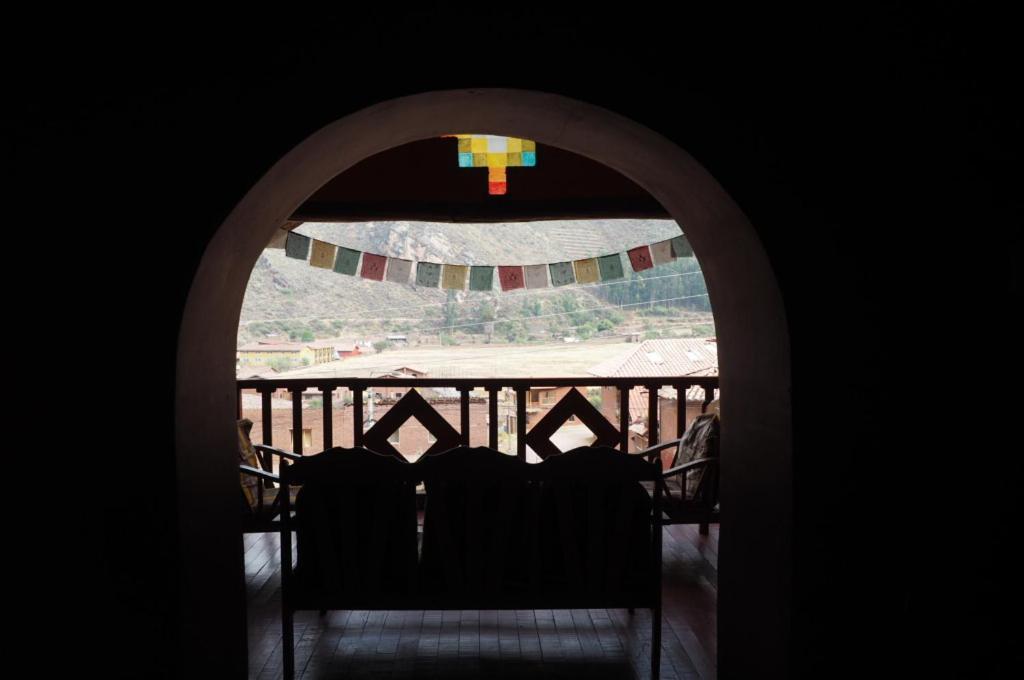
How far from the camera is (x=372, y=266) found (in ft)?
18.4

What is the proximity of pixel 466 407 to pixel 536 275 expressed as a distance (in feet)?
4.23

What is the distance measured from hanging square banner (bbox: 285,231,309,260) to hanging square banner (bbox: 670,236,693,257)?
2743mm

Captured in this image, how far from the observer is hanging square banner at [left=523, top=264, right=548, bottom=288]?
18.8 feet

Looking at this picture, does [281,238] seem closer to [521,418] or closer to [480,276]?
A: [480,276]

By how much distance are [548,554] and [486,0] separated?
1834mm

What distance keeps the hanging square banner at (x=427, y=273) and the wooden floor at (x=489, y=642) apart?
2852 millimetres

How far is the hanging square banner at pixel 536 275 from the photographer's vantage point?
574 cm

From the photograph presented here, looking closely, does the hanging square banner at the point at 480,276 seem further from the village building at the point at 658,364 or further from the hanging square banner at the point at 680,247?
the village building at the point at 658,364
